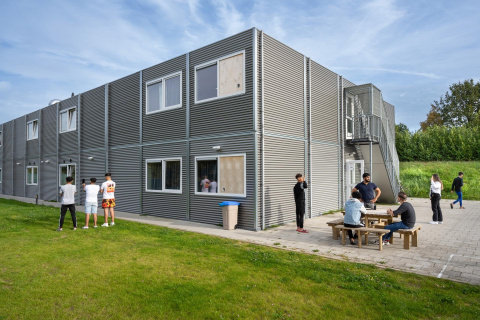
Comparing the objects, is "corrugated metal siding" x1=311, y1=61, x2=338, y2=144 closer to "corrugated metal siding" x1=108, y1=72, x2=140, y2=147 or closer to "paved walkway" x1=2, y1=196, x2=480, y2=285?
"paved walkway" x1=2, y1=196, x2=480, y2=285

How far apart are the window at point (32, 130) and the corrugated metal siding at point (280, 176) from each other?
20774 millimetres

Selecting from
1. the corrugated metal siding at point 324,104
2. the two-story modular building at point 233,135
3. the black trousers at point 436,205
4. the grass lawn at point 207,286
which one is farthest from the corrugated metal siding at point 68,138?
the black trousers at point 436,205

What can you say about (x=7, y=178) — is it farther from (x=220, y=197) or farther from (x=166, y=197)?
(x=220, y=197)

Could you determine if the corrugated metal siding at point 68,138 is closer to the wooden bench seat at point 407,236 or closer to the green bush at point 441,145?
the wooden bench seat at point 407,236

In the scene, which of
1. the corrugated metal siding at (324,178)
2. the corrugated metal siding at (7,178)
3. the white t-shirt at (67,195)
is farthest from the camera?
the corrugated metal siding at (7,178)

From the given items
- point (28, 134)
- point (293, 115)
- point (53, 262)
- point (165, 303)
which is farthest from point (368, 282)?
point (28, 134)

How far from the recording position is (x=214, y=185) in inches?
435

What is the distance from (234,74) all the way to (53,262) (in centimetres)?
752

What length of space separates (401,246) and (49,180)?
2166 cm

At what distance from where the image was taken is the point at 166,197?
12664 millimetres

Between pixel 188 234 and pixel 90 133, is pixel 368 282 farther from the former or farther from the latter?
pixel 90 133

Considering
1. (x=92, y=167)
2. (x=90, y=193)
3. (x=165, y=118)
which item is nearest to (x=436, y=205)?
(x=165, y=118)

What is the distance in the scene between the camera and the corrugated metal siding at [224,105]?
33.2 feet

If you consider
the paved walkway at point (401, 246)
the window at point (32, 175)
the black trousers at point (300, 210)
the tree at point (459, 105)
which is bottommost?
the paved walkway at point (401, 246)
